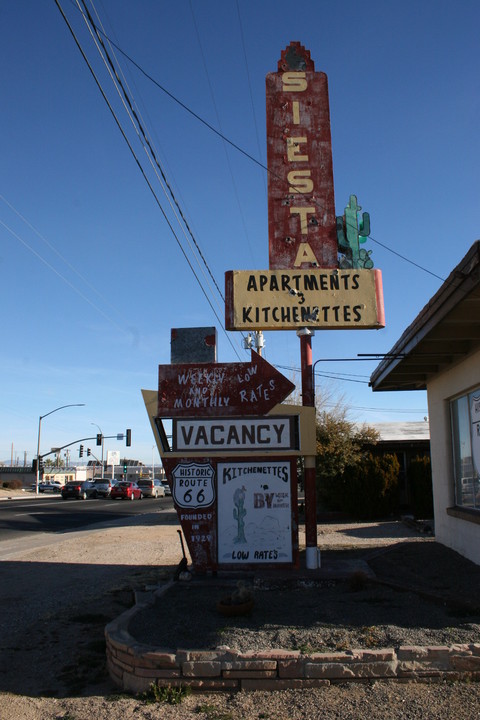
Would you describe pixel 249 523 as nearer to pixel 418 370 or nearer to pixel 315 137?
pixel 418 370

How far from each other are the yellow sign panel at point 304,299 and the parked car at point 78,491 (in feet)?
131

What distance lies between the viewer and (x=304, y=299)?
965 cm

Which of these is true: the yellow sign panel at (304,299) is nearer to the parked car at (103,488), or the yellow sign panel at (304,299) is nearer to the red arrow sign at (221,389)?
the red arrow sign at (221,389)

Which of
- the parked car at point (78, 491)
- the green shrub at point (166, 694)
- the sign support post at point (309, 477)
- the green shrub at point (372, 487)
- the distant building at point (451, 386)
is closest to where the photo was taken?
the green shrub at point (166, 694)

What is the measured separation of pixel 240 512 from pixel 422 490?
12.5 meters

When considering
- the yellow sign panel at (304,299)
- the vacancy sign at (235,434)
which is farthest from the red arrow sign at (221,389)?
the yellow sign panel at (304,299)

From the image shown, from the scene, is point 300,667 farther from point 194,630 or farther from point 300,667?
point 194,630

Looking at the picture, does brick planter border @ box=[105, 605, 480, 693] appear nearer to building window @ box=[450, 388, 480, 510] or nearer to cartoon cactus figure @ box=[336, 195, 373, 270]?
building window @ box=[450, 388, 480, 510]

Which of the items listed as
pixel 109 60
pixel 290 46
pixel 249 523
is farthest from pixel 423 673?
pixel 290 46

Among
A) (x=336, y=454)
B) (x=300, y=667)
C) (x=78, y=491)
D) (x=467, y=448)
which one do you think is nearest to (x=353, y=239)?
(x=467, y=448)

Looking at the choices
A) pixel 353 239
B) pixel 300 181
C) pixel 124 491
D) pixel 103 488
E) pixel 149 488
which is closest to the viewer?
pixel 353 239

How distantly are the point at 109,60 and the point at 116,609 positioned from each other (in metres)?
7.79

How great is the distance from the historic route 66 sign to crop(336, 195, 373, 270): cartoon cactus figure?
4.06 meters

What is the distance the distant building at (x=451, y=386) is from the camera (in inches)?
311
